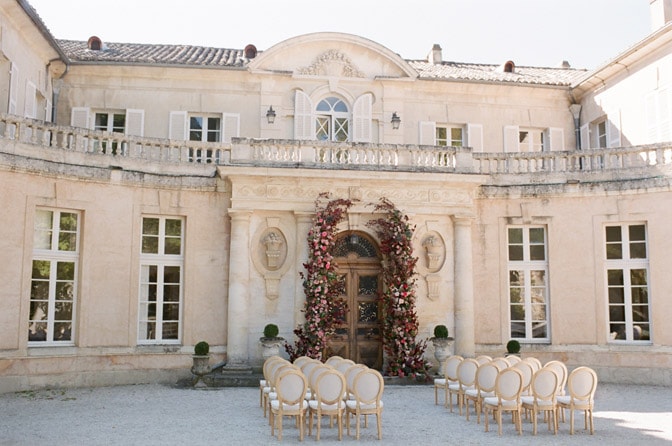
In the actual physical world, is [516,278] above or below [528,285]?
above

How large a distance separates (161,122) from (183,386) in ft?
22.3

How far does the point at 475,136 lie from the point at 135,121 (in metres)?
8.40

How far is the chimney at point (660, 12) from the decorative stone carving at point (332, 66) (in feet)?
23.8

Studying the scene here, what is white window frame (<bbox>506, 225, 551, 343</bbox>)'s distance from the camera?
47.6ft

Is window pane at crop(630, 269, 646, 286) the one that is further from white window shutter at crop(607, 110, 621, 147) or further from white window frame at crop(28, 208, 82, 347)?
white window frame at crop(28, 208, 82, 347)

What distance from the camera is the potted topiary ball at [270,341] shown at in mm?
12828

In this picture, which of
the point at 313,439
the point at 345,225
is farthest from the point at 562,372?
the point at 345,225

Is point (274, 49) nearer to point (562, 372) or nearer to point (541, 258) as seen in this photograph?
point (541, 258)

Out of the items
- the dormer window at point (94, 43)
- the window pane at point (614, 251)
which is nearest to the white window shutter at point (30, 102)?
the dormer window at point (94, 43)

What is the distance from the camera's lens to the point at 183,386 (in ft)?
41.9

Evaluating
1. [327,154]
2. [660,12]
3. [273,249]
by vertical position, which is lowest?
[273,249]

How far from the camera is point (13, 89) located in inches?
546

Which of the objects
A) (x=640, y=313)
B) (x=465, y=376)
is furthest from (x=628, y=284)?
(x=465, y=376)

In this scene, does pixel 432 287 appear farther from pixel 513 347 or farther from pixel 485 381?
pixel 485 381
